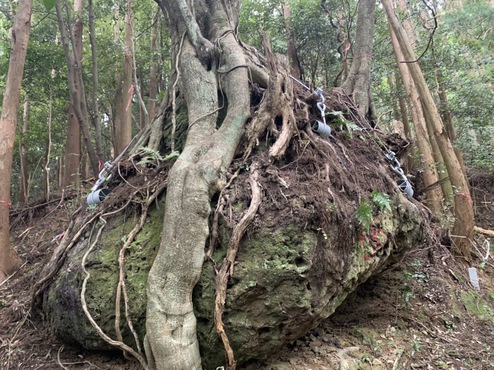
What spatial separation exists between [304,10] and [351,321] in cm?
774

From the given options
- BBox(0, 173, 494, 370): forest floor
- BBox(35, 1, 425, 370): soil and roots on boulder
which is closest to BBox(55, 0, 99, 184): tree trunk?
BBox(0, 173, 494, 370): forest floor

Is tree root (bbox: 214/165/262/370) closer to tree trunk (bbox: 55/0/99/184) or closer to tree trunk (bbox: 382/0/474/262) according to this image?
tree trunk (bbox: 382/0/474/262)

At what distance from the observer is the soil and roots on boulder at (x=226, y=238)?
285cm

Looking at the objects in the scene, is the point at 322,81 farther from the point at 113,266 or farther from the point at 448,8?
the point at 448,8

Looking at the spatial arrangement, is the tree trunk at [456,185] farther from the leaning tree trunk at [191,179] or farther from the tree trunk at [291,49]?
the leaning tree trunk at [191,179]

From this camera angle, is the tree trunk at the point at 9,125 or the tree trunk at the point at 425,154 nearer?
the tree trunk at the point at 9,125

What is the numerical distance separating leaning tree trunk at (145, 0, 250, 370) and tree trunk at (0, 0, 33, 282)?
2360mm

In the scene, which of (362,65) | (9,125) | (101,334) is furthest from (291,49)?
(101,334)

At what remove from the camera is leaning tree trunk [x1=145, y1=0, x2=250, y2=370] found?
8.75 ft

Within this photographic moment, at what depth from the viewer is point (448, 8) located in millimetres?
19188

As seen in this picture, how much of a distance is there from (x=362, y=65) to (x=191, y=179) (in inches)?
194

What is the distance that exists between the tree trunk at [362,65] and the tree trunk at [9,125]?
547cm

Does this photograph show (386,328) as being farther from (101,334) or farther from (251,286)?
(101,334)

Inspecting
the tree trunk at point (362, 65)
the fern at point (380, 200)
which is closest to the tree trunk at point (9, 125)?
the fern at point (380, 200)
